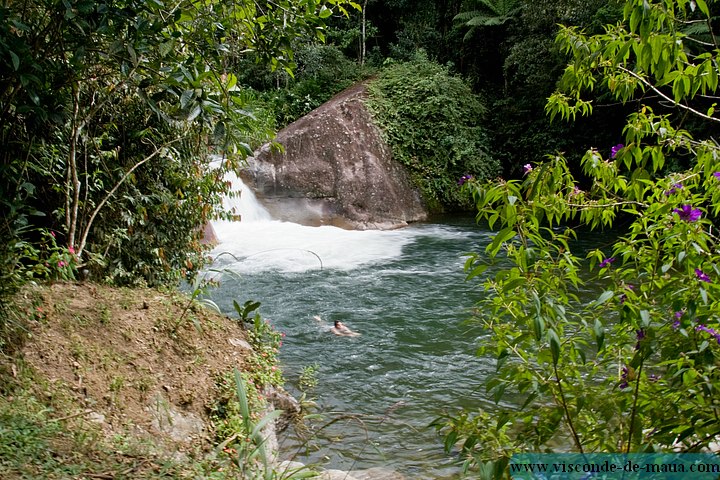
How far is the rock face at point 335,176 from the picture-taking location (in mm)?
14961

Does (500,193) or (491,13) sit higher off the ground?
(491,13)

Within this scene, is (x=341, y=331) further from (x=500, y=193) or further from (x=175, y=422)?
(x=500, y=193)

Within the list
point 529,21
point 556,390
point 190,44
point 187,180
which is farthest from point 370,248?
point 556,390

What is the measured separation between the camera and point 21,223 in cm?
367

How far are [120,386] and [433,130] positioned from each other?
1454 cm

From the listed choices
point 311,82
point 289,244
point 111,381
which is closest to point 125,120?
point 111,381

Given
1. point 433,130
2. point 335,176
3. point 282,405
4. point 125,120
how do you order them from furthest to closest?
point 433,130
point 335,176
point 125,120
point 282,405

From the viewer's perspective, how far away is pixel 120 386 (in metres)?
3.82

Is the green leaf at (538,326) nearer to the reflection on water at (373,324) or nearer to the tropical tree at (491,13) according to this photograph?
the reflection on water at (373,324)

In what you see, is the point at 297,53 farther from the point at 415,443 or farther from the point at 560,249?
the point at 560,249

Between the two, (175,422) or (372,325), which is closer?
(175,422)

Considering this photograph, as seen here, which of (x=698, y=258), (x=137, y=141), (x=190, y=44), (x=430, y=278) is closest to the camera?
(x=698, y=258)

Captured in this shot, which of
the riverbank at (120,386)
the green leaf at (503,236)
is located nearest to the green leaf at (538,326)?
the green leaf at (503,236)

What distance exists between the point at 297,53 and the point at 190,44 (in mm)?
17110
